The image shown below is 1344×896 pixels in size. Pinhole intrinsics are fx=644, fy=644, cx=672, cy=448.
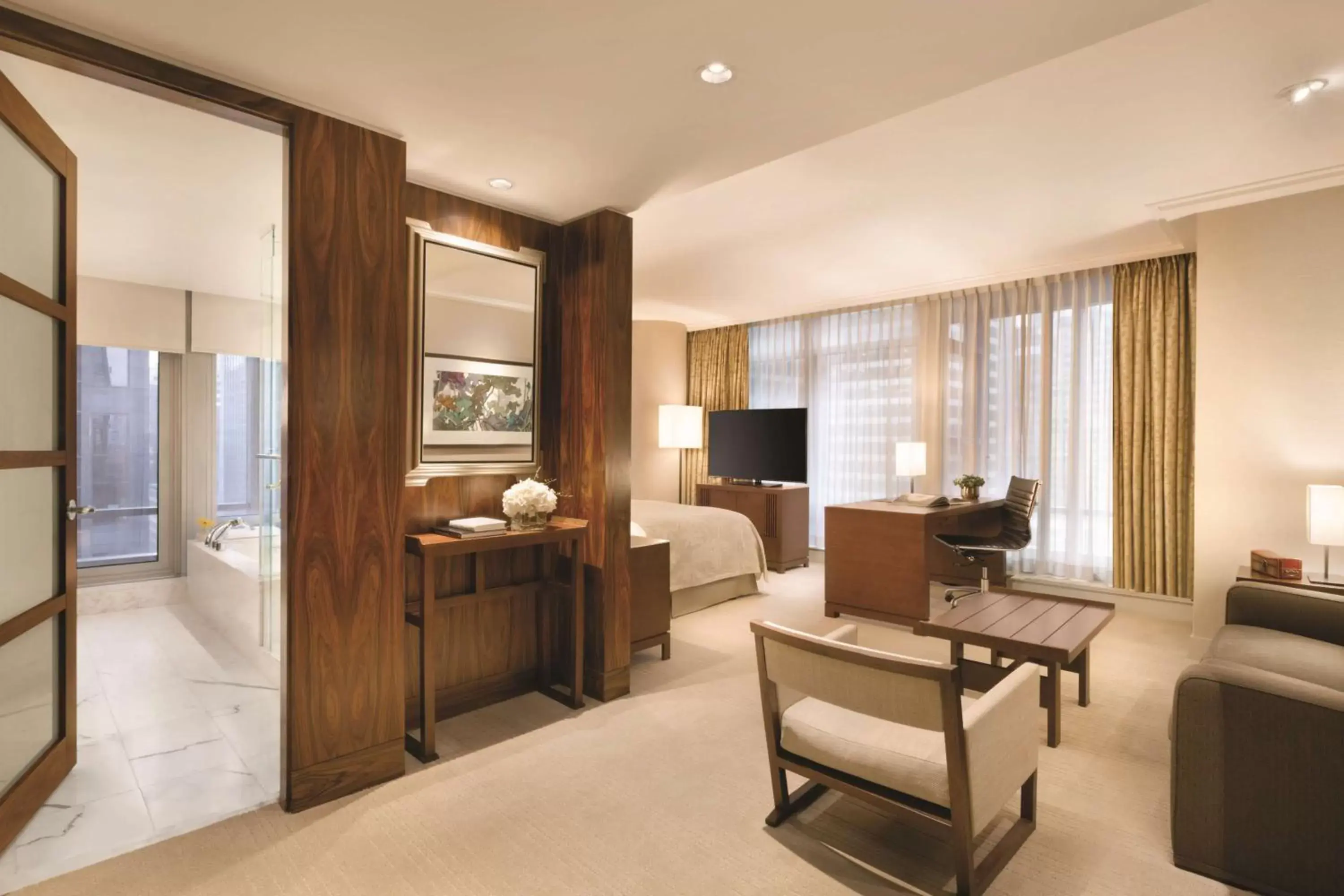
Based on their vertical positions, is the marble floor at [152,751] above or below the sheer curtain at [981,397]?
below

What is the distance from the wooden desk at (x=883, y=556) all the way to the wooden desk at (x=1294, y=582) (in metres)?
1.52

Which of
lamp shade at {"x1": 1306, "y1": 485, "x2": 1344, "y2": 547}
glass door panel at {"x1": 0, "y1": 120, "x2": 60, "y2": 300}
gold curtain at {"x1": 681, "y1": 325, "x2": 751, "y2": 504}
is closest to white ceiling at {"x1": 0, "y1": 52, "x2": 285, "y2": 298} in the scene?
glass door panel at {"x1": 0, "y1": 120, "x2": 60, "y2": 300}

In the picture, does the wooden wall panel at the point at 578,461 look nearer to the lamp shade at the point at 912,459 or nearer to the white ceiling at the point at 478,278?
the white ceiling at the point at 478,278

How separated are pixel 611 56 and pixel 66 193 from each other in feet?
6.77

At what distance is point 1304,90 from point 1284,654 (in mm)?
2217

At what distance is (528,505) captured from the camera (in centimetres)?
297

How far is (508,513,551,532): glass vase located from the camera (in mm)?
2984

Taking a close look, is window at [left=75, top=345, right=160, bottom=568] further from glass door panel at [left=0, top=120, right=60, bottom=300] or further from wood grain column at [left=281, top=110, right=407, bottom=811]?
wood grain column at [left=281, top=110, right=407, bottom=811]

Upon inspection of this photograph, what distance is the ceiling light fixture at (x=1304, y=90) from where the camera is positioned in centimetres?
253

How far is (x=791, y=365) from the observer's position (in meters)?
7.12

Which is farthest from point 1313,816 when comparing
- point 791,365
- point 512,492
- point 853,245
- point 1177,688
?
point 791,365

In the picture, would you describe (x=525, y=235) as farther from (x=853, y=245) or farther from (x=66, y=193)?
(x=853, y=245)

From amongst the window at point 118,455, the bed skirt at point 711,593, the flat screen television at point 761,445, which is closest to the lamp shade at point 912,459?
the flat screen television at point 761,445

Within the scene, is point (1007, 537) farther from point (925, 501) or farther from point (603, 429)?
point (603, 429)
